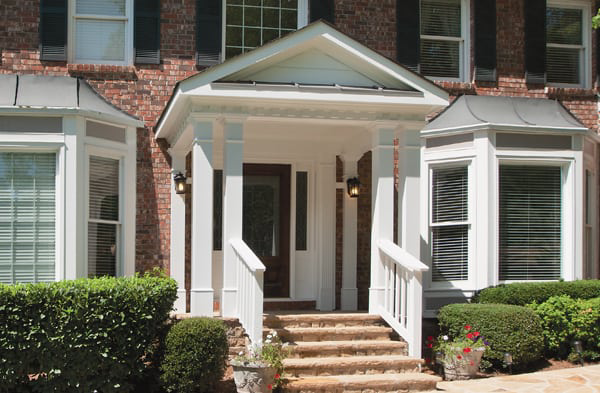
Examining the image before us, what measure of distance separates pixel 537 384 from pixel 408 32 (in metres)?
6.24

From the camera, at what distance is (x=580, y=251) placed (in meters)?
12.3

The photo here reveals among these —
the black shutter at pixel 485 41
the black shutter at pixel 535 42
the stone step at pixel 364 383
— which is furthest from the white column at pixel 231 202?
the black shutter at pixel 535 42

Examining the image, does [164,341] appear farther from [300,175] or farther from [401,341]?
[300,175]

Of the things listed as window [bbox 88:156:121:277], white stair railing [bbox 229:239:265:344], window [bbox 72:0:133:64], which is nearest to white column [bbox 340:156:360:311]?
white stair railing [bbox 229:239:265:344]

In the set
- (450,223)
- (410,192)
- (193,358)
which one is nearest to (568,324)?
(450,223)

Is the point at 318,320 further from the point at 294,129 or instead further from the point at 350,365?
the point at 294,129

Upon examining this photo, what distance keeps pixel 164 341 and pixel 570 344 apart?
5.62 metres

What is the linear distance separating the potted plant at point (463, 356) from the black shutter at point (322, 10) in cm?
558

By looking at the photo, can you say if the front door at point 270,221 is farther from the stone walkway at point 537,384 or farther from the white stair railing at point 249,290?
the stone walkway at point 537,384

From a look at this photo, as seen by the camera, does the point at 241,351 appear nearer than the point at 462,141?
Yes

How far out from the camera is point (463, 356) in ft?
32.2

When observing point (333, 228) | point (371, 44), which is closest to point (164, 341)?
point (333, 228)

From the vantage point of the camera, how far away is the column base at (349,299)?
12.6 m

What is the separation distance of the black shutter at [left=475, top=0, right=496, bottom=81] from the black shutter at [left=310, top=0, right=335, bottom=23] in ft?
8.14
